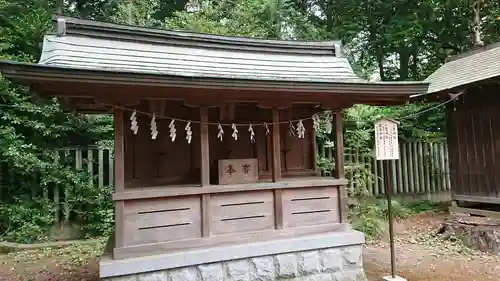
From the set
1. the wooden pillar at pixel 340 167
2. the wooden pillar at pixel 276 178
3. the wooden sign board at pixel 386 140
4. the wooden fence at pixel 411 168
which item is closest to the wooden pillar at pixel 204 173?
the wooden pillar at pixel 276 178

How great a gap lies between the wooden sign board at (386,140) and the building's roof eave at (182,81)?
471 mm

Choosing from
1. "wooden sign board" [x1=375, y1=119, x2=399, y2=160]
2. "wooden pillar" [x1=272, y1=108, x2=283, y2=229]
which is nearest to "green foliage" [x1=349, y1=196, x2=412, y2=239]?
"wooden sign board" [x1=375, y1=119, x2=399, y2=160]

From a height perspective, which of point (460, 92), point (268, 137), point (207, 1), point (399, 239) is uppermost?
point (207, 1)

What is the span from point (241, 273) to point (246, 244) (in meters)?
0.38

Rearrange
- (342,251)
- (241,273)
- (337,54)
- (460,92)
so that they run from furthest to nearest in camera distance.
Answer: (460,92) < (337,54) < (342,251) < (241,273)

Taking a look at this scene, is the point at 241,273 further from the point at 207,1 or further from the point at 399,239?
the point at 207,1

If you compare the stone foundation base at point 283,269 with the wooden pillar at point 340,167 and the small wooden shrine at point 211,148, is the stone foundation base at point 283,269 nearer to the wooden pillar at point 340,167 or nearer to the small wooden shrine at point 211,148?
the small wooden shrine at point 211,148

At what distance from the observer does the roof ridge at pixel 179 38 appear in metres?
4.93

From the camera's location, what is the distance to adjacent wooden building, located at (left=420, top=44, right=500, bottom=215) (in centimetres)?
710

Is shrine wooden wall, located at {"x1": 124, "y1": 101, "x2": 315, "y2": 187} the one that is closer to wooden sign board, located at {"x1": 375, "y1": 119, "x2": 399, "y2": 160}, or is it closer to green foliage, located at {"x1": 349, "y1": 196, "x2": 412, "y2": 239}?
wooden sign board, located at {"x1": 375, "y1": 119, "x2": 399, "y2": 160}

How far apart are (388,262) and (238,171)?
3220 millimetres

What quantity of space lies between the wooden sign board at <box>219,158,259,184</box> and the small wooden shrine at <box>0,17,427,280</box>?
15mm

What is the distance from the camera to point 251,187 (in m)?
4.98

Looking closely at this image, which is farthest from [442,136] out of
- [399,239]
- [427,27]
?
[399,239]
